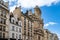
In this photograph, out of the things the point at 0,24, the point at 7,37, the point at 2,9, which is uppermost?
the point at 2,9

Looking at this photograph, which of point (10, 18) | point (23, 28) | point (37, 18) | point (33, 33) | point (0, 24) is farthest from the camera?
point (37, 18)

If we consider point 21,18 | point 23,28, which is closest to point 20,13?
point 21,18

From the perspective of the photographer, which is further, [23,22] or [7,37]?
[23,22]

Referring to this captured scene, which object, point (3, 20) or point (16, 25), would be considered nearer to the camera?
point (3, 20)

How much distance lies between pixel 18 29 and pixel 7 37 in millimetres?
7657

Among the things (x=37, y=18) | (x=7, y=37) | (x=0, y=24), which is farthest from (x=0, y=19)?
(x=37, y=18)

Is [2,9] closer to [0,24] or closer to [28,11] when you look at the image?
[0,24]

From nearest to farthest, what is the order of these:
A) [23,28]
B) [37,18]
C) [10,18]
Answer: [10,18]
[23,28]
[37,18]

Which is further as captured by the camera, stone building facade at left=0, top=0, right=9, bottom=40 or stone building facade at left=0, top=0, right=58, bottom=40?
stone building facade at left=0, top=0, right=58, bottom=40

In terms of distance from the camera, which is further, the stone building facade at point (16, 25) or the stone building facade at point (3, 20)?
the stone building facade at point (16, 25)

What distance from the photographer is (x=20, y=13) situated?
6119cm

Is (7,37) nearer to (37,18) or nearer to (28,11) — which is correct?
(28,11)

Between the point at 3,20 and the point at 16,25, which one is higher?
the point at 3,20

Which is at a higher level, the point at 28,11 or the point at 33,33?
the point at 28,11
